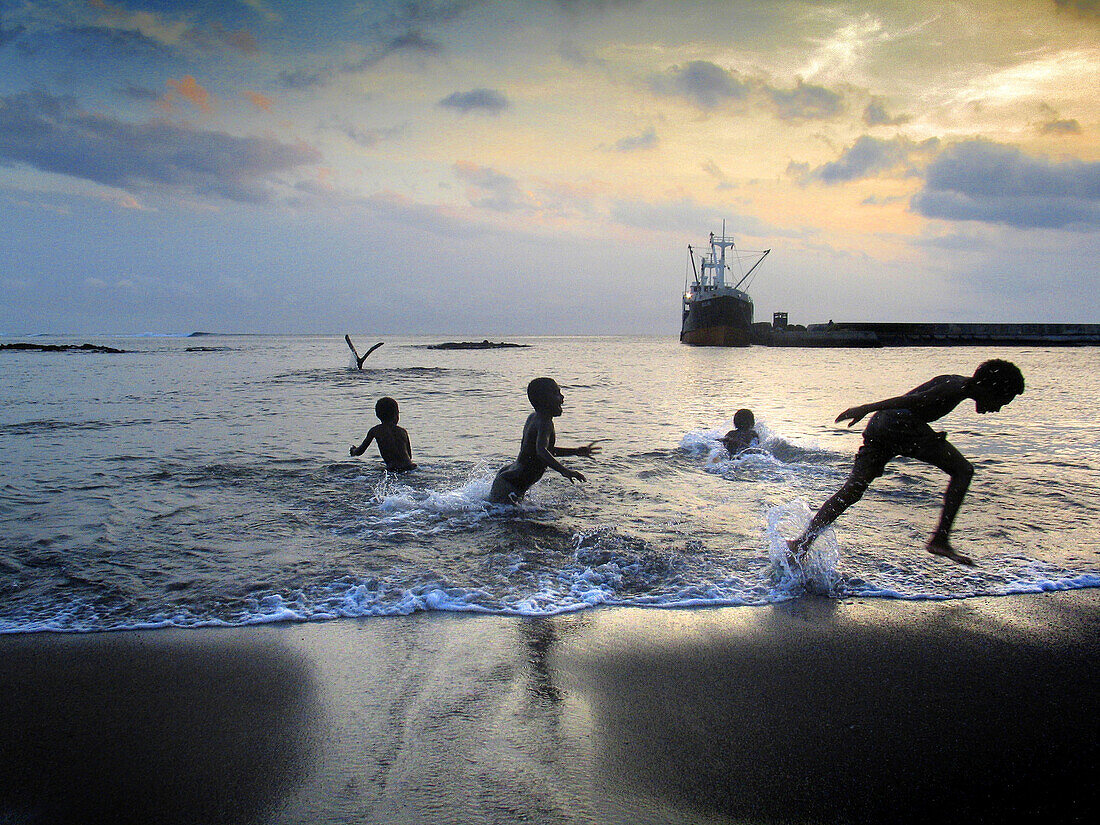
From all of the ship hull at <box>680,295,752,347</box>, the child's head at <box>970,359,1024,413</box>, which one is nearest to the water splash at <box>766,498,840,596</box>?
the child's head at <box>970,359,1024,413</box>

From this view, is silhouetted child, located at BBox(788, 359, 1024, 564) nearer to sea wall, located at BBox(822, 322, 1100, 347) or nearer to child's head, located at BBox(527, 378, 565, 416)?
child's head, located at BBox(527, 378, 565, 416)

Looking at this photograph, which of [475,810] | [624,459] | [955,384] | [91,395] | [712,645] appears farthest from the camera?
[91,395]

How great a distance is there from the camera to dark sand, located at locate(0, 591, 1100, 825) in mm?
2281

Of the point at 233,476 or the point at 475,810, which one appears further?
the point at 233,476

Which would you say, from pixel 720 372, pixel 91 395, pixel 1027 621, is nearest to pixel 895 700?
pixel 1027 621

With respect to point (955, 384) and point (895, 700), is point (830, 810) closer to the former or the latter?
point (895, 700)

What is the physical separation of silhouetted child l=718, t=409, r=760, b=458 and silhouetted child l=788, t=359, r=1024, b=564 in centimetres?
506

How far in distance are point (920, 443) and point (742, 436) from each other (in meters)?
5.39

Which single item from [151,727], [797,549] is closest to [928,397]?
[797,549]

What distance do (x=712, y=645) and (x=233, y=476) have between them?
723 cm

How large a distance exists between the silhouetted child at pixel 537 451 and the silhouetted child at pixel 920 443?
2.14 m

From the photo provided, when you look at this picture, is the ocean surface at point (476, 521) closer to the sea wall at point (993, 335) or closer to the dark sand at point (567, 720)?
the dark sand at point (567, 720)

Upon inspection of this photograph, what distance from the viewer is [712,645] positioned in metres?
3.59

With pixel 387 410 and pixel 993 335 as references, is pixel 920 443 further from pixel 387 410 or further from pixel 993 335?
pixel 993 335
